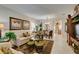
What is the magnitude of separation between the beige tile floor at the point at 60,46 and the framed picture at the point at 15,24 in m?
0.72

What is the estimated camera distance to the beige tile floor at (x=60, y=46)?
8.88 ft

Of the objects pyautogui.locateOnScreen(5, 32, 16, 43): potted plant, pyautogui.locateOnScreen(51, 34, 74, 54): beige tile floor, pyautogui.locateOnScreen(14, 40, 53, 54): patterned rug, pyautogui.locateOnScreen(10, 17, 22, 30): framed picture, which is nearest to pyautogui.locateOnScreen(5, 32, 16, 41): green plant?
pyautogui.locateOnScreen(5, 32, 16, 43): potted plant

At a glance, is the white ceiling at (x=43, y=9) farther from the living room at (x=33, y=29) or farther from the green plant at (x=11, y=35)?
the green plant at (x=11, y=35)

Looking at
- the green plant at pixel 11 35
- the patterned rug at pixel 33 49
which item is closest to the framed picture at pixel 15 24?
the green plant at pixel 11 35

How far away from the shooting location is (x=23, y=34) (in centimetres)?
279

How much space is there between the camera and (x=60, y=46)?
2.74 m

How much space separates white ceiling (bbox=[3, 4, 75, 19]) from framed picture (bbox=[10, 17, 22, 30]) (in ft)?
0.59

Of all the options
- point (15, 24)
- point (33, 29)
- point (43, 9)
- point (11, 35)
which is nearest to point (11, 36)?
point (11, 35)

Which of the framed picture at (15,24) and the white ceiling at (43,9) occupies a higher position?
the white ceiling at (43,9)

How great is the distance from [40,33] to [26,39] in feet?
0.97

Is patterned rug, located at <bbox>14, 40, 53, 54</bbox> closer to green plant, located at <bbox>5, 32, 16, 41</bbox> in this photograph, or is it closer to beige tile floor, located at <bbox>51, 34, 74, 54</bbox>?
beige tile floor, located at <bbox>51, 34, 74, 54</bbox>

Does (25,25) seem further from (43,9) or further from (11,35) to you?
(43,9)
